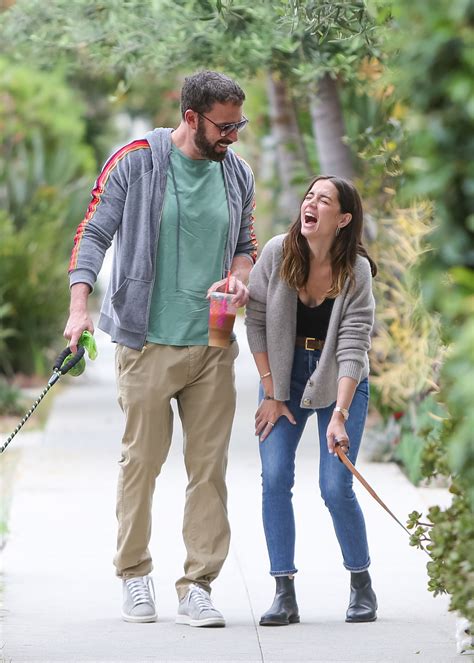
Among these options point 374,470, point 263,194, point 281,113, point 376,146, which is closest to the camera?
point 376,146

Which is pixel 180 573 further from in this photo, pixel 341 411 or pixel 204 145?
pixel 204 145

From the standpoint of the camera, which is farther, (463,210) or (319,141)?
(319,141)

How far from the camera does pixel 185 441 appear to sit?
216 inches

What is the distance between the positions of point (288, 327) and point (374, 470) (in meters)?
4.00

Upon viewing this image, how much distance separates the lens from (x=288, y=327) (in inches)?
204

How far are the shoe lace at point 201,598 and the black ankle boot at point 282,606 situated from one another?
22 cm

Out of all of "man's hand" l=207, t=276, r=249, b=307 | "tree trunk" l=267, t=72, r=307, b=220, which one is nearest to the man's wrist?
"man's hand" l=207, t=276, r=249, b=307

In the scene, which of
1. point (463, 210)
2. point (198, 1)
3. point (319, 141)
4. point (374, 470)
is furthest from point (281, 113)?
point (463, 210)

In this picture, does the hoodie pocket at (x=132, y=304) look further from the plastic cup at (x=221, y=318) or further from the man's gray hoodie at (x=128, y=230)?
the plastic cup at (x=221, y=318)

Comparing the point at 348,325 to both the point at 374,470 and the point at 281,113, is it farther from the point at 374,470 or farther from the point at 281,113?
the point at 281,113

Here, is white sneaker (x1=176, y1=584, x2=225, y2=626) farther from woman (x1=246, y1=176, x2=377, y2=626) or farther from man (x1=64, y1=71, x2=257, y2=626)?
woman (x1=246, y1=176, x2=377, y2=626)

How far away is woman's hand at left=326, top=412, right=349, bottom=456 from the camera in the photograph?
5.07 meters

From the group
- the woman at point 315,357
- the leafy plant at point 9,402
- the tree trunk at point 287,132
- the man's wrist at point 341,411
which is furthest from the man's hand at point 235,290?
the leafy plant at point 9,402

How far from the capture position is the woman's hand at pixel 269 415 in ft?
17.2
